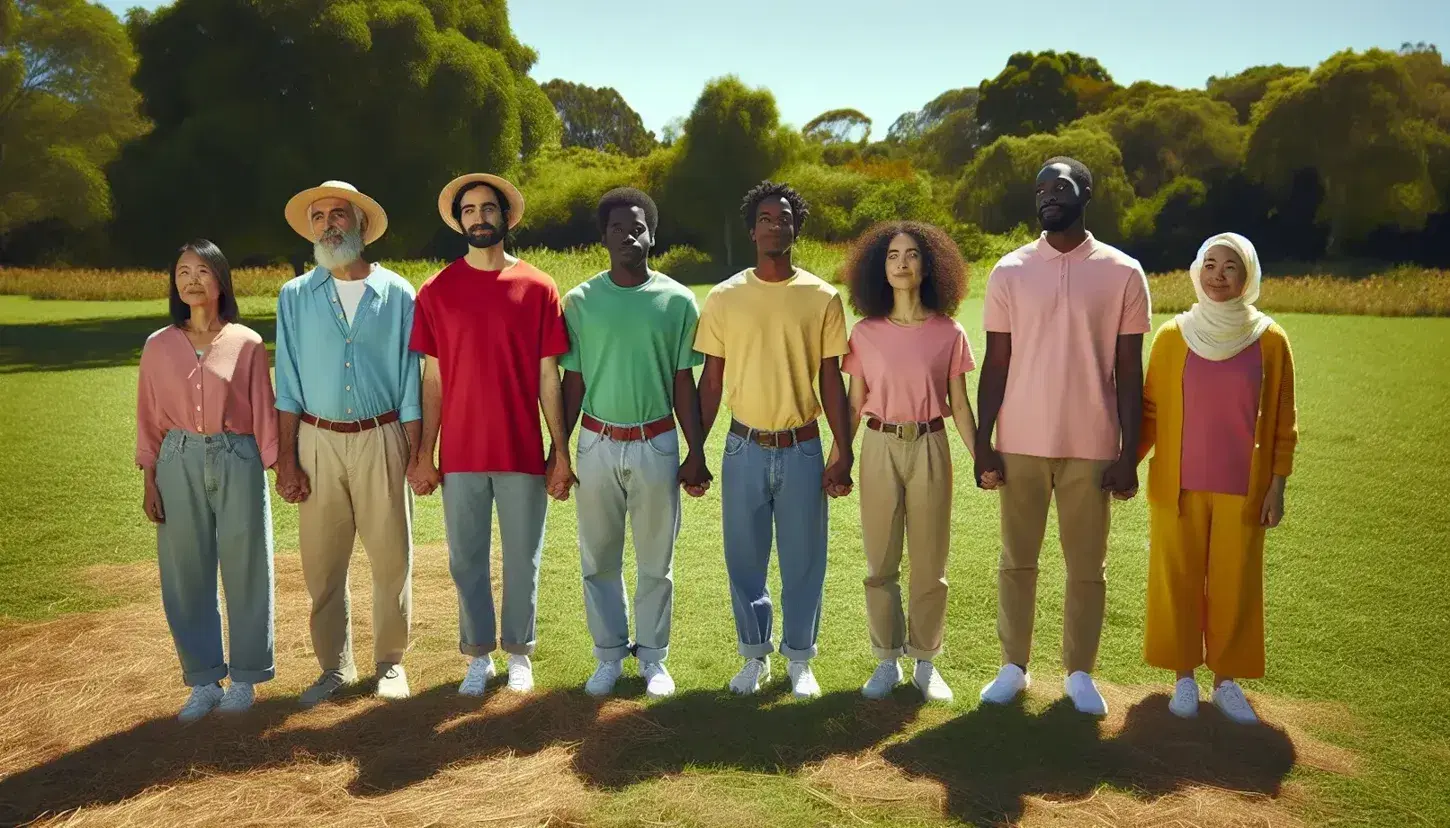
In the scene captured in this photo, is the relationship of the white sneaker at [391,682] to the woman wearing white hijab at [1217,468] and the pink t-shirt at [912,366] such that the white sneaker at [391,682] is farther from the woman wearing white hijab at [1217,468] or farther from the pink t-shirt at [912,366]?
the woman wearing white hijab at [1217,468]

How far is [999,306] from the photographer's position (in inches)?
166

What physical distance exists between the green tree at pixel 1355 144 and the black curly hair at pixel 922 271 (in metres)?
26.1

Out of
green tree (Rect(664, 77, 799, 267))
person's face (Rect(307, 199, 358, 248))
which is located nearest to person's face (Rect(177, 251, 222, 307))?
person's face (Rect(307, 199, 358, 248))

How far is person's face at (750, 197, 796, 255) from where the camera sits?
13.7 ft

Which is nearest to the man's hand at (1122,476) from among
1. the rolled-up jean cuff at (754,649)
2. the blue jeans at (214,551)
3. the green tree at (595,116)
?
the rolled-up jean cuff at (754,649)

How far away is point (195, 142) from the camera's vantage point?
17750 mm

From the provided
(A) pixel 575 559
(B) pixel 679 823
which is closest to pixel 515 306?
(B) pixel 679 823

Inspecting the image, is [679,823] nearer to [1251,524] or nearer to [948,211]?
[1251,524]

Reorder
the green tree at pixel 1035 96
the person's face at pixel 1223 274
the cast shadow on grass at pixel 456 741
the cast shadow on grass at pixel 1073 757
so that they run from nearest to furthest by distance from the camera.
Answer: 1. the cast shadow on grass at pixel 1073 757
2. the cast shadow on grass at pixel 456 741
3. the person's face at pixel 1223 274
4. the green tree at pixel 1035 96

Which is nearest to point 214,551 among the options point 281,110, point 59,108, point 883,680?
point 883,680

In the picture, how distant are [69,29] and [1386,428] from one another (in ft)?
97.1

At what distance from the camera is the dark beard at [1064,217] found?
408 centimetres

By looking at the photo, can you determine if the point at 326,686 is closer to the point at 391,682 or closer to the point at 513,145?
the point at 391,682

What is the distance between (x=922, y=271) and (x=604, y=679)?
2.11 meters
